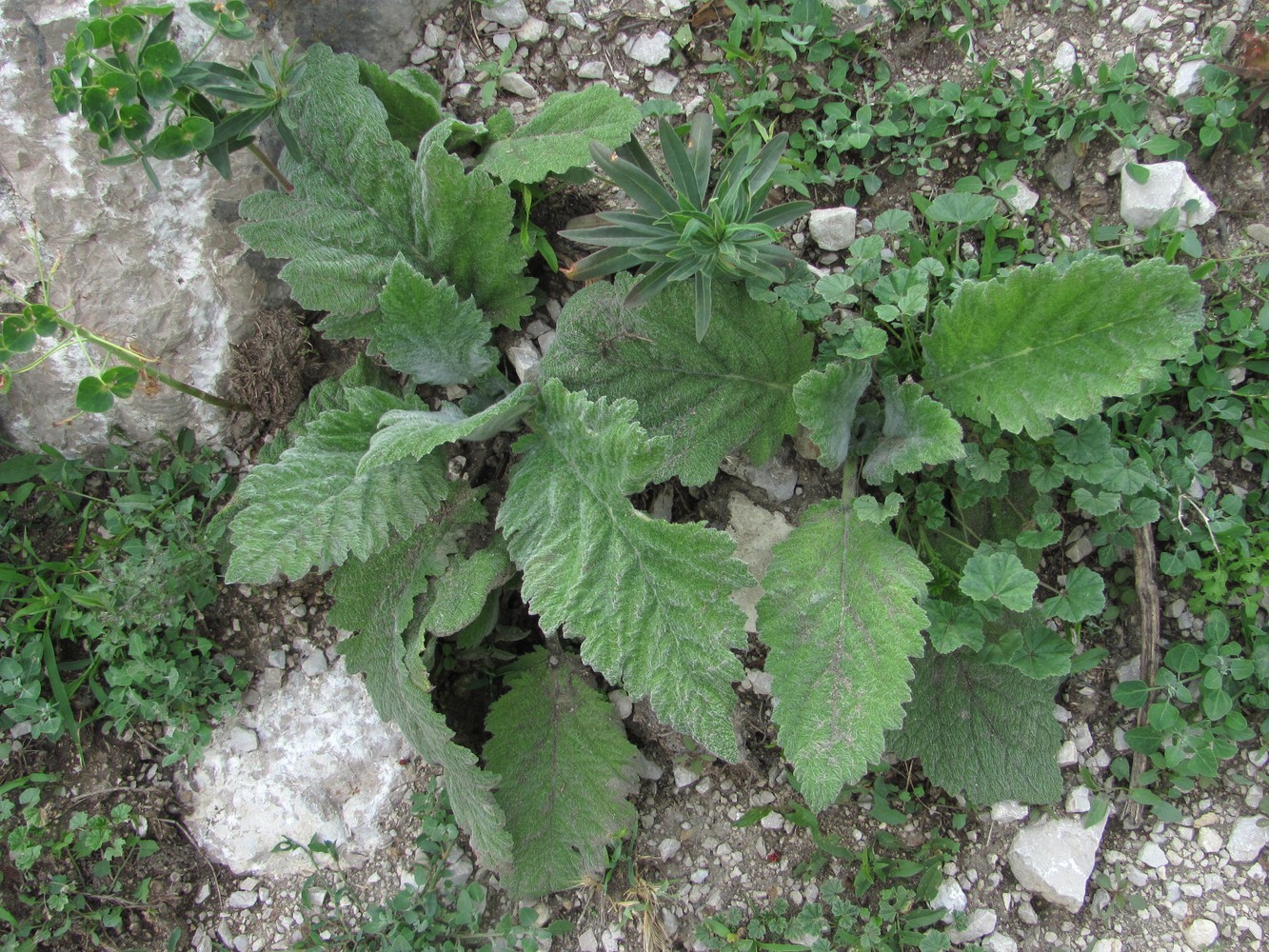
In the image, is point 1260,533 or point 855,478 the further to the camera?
point 855,478

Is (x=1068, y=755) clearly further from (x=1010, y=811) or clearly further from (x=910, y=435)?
(x=910, y=435)

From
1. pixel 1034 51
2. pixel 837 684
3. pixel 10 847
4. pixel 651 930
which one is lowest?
pixel 10 847

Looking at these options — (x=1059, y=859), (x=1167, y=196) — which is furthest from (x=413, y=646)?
(x=1167, y=196)

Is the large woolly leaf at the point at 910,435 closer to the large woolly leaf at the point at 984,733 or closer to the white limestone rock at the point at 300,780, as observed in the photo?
the large woolly leaf at the point at 984,733

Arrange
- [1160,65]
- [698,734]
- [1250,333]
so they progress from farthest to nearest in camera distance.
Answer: [1160,65]
[1250,333]
[698,734]

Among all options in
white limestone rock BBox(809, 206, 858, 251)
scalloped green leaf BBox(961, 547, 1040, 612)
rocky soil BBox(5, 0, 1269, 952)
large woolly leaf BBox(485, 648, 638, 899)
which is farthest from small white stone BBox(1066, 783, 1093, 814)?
white limestone rock BBox(809, 206, 858, 251)

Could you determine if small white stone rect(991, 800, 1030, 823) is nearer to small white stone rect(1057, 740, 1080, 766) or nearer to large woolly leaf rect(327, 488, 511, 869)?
small white stone rect(1057, 740, 1080, 766)

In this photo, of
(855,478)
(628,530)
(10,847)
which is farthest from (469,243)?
(10,847)

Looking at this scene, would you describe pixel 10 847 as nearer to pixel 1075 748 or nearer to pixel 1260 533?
pixel 1075 748
